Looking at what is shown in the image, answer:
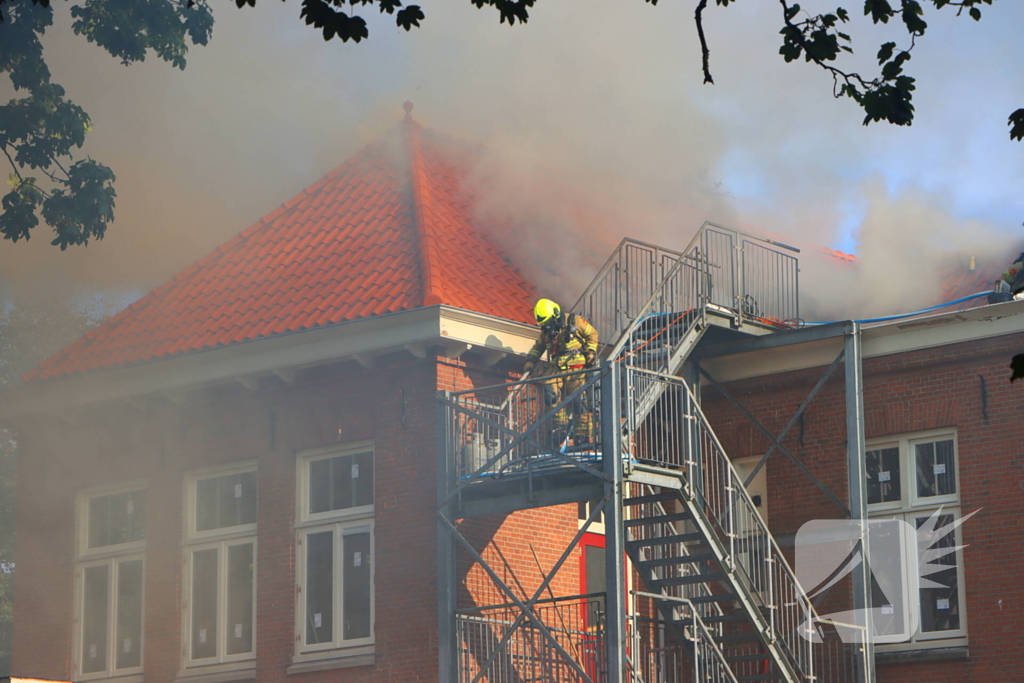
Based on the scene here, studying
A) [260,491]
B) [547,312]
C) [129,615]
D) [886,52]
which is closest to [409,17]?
[886,52]

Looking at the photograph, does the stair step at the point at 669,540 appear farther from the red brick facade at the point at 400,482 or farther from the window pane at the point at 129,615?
the window pane at the point at 129,615

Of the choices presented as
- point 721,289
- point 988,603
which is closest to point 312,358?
point 721,289

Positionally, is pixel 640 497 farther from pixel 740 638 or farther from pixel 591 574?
pixel 591 574

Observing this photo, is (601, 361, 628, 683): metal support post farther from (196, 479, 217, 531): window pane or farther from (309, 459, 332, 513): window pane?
(196, 479, 217, 531): window pane

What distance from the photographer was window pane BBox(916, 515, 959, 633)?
14.7 m

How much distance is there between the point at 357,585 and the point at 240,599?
164cm

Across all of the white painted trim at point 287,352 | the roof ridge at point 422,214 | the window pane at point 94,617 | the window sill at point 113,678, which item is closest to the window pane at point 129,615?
the window sill at point 113,678

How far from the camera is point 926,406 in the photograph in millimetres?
15156

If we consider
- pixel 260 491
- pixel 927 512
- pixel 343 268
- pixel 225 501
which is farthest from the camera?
pixel 225 501

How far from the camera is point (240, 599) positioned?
1650cm

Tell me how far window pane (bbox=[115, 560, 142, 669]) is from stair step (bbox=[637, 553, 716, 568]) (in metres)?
6.33

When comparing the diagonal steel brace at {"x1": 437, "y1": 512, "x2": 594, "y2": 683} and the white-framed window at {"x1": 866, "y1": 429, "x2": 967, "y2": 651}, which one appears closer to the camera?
the diagonal steel brace at {"x1": 437, "y1": 512, "x2": 594, "y2": 683}

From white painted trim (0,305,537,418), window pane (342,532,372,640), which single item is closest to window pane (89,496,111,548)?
white painted trim (0,305,537,418)

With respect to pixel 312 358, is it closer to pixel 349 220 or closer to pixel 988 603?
pixel 349 220
